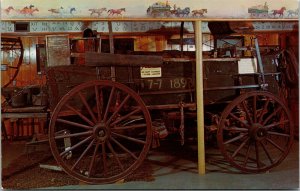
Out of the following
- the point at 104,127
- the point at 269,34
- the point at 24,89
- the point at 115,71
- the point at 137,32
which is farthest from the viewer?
the point at 269,34

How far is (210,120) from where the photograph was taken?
7.34 meters

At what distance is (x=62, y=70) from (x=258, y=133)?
3.37 m

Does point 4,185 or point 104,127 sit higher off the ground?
point 104,127

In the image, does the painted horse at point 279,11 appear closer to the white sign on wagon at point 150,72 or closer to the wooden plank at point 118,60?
the wooden plank at point 118,60

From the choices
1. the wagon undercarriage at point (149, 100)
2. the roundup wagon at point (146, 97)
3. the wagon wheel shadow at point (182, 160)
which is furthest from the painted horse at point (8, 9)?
the wagon wheel shadow at point (182, 160)

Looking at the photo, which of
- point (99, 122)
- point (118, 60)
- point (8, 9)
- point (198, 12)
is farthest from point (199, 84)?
point (8, 9)

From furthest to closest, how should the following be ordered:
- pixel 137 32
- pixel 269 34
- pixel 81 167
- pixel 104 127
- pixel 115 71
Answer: pixel 269 34
pixel 137 32
pixel 81 167
pixel 115 71
pixel 104 127

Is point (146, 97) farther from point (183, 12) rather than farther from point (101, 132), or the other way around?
point (183, 12)

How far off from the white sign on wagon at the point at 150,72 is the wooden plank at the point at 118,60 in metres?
0.37

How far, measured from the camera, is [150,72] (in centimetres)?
639

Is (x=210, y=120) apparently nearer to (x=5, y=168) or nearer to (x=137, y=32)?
(x=137, y=32)

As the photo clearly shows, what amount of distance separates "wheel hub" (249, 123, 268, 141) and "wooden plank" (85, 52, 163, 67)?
188 centimetres

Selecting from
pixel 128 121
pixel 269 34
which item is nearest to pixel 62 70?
pixel 128 121

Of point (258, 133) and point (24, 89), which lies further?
point (24, 89)
